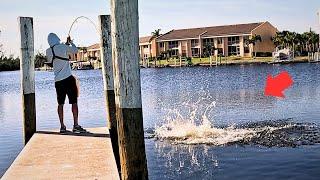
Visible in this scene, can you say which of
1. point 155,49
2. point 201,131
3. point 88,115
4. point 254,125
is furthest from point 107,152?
point 155,49

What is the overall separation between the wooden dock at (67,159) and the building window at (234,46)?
3598 inches

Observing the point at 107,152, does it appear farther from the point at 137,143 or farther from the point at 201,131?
the point at 201,131

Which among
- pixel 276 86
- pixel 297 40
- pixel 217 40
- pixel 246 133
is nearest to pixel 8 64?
pixel 217 40

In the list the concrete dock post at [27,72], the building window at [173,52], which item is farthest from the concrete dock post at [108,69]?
the building window at [173,52]

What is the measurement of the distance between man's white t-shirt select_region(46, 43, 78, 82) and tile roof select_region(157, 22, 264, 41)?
3494 inches

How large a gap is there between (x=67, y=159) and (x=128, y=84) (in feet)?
6.29

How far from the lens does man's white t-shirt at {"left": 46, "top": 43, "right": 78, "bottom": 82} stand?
9867 mm

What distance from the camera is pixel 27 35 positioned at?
1059cm

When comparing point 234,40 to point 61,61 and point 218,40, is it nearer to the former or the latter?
point 218,40

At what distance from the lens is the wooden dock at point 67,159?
6641 mm

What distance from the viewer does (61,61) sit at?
32.7ft

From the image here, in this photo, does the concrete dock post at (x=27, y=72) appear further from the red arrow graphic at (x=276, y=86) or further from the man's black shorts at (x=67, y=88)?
the red arrow graphic at (x=276, y=86)

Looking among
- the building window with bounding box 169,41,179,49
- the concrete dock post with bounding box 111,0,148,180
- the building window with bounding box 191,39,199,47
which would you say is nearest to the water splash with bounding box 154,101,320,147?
the concrete dock post with bounding box 111,0,148,180

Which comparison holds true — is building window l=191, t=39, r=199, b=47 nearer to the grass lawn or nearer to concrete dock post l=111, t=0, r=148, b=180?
the grass lawn
